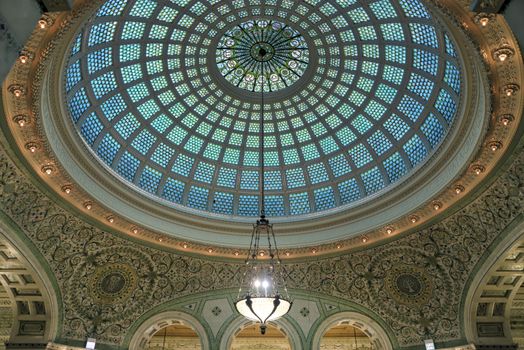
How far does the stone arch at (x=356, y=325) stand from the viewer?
52.2 ft

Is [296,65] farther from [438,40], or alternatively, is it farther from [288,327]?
[288,327]

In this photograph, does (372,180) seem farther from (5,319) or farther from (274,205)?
(5,319)

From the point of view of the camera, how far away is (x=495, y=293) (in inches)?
588

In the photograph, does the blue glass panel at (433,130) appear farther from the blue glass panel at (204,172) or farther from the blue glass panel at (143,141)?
the blue glass panel at (143,141)

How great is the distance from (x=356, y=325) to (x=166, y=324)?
7660 millimetres

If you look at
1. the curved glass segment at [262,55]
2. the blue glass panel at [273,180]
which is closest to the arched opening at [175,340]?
the blue glass panel at [273,180]

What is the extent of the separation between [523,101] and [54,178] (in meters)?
13.0

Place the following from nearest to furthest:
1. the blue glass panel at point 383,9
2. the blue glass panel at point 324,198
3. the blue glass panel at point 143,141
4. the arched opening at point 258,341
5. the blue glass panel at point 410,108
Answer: the blue glass panel at point 383,9
the blue glass panel at point 410,108
the blue glass panel at point 143,141
the blue glass panel at point 324,198
the arched opening at point 258,341

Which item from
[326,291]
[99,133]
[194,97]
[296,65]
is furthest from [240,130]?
[326,291]

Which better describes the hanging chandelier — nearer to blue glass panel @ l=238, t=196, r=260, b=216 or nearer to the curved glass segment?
the curved glass segment

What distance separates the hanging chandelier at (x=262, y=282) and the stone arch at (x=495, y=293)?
6601 millimetres

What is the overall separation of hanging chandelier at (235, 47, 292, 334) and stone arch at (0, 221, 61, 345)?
21.9 feet

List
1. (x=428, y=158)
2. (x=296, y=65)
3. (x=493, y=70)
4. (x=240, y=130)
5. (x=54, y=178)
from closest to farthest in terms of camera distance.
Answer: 1. (x=493, y=70)
2. (x=54, y=178)
3. (x=428, y=158)
4. (x=296, y=65)
5. (x=240, y=130)

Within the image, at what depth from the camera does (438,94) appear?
14.5 meters
